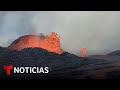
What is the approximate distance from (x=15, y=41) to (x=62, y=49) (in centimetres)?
80

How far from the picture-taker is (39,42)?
11062mm

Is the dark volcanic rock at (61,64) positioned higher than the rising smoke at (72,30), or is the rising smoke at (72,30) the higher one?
the rising smoke at (72,30)

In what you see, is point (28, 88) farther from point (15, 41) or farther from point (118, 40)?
point (118, 40)

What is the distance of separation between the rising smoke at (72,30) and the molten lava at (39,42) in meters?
0.07

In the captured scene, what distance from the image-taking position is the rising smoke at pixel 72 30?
11.0 meters

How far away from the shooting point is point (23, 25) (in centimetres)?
1098

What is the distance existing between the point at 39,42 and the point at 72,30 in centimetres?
59

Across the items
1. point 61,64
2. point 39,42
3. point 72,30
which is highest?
point 72,30

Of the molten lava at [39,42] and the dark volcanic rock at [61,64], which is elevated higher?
the molten lava at [39,42]

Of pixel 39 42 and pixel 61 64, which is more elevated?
pixel 39 42

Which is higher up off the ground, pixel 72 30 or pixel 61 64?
pixel 72 30

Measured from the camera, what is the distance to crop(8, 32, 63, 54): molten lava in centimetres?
1101

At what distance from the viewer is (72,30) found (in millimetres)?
11023
